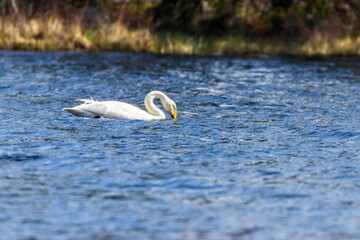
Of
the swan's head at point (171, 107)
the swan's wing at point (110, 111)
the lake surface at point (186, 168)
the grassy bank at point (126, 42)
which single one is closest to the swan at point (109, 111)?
the swan's wing at point (110, 111)

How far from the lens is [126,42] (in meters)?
46.1

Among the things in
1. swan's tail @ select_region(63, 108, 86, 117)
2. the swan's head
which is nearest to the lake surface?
swan's tail @ select_region(63, 108, 86, 117)

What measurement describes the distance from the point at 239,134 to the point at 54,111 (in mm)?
5264

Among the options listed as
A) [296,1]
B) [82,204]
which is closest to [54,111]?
[82,204]

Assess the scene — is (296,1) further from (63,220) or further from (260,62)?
(63,220)

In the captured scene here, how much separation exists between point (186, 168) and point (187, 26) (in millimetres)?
40410

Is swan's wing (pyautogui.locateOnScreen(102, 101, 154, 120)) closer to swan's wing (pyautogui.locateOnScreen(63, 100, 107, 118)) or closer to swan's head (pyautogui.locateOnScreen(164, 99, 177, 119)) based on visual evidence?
swan's wing (pyautogui.locateOnScreen(63, 100, 107, 118))

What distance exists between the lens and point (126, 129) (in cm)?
1820

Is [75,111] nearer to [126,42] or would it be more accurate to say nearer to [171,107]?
[171,107]

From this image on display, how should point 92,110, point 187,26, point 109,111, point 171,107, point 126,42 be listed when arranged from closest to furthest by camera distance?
point 109,111 → point 92,110 → point 171,107 → point 126,42 → point 187,26

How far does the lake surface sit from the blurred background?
17571 mm

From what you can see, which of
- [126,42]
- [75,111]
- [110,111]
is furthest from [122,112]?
[126,42]

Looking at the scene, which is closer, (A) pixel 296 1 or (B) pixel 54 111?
(B) pixel 54 111

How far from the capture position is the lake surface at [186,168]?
10.7m
